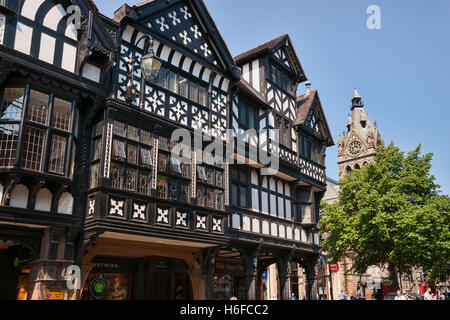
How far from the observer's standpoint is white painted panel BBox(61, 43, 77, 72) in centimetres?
1318

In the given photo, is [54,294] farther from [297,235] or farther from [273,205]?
[297,235]

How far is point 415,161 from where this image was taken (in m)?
29.3

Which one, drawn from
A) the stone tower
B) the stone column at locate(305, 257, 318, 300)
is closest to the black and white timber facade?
the stone column at locate(305, 257, 318, 300)

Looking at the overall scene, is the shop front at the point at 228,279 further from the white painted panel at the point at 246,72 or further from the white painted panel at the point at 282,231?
the white painted panel at the point at 246,72

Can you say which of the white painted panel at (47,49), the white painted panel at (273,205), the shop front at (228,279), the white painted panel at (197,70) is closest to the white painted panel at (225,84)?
the white painted panel at (197,70)

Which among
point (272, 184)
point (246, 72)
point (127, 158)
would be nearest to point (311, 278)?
point (272, 184)

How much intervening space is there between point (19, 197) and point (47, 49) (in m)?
4.40

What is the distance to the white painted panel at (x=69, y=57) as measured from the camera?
43.2 feet

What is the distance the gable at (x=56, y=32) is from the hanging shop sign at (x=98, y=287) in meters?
7.39

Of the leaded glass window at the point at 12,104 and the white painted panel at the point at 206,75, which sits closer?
the leaded glass window at the point at 12,104

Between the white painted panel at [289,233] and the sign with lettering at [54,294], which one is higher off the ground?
the white painted panel at [289,233]

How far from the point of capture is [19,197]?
38.6ft

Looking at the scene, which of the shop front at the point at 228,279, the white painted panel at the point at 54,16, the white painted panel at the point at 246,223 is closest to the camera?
the white painted panel at the point at 54,16
